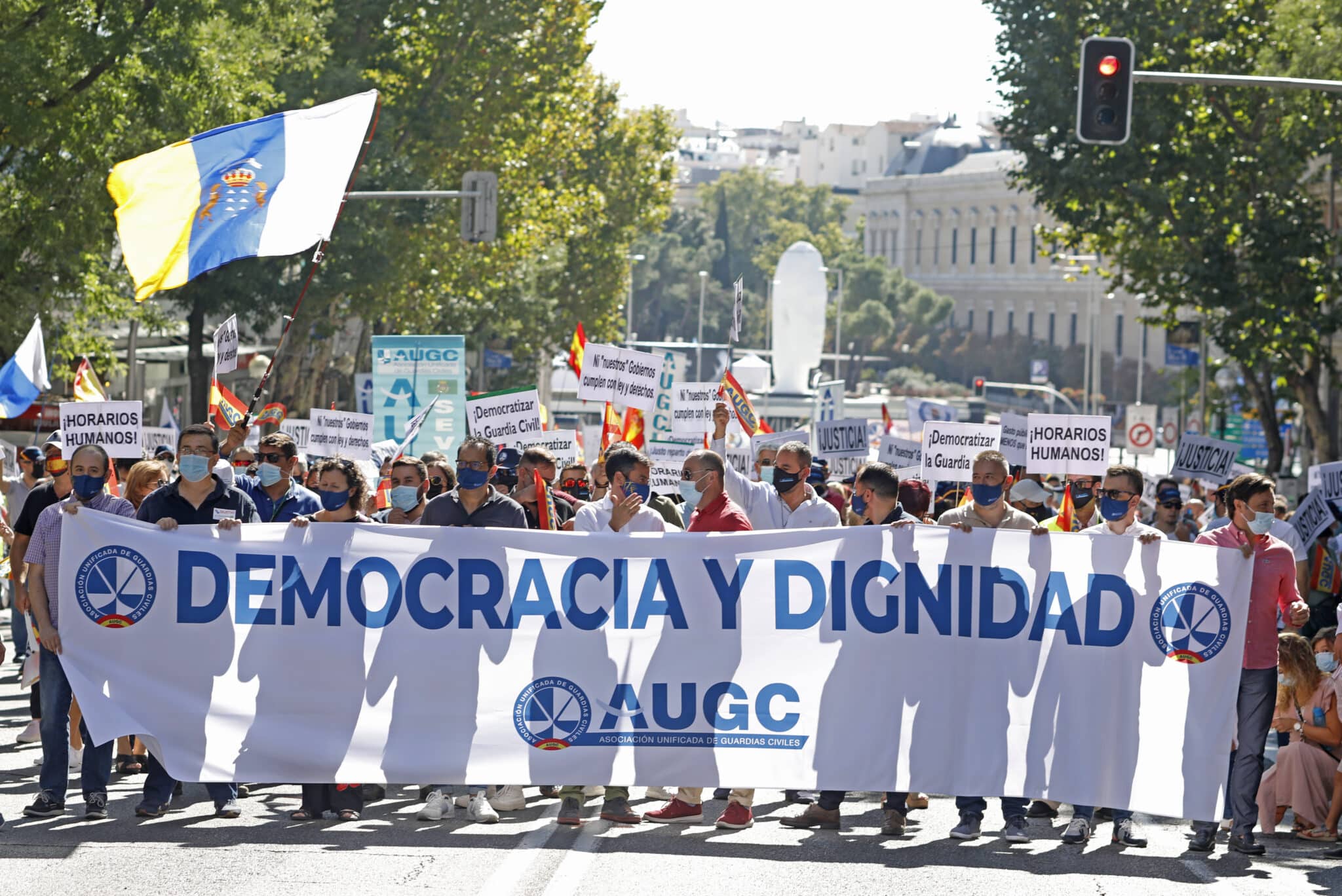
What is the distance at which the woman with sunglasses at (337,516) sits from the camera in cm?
924

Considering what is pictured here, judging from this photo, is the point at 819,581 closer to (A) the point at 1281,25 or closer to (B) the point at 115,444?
(B) the point at 115,444

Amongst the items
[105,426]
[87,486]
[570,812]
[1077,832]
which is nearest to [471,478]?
[570,812]

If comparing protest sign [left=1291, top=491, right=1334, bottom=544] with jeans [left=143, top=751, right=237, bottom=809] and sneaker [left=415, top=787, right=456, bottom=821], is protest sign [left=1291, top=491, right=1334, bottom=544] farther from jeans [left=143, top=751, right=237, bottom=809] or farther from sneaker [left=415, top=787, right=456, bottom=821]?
jeans [left=143, top=751, right=237, bottom=809]

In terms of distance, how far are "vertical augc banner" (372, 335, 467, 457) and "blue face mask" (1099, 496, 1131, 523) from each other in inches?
418

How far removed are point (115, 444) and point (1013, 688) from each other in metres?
6.59

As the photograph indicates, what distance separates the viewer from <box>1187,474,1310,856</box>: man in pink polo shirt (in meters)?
9.12

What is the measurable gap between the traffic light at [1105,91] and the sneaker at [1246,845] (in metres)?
8.17

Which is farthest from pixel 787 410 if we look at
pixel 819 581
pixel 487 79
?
pixel 819 581

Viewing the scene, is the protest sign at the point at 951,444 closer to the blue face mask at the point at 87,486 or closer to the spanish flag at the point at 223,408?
the spanish flag at the point at 223,408

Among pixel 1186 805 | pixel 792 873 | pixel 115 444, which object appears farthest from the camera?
pixel 115 444

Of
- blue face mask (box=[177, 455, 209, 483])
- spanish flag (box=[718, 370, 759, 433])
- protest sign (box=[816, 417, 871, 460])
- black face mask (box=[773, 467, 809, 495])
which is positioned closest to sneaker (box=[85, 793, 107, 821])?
blue face mask (box=[177, 455, 209, 483])

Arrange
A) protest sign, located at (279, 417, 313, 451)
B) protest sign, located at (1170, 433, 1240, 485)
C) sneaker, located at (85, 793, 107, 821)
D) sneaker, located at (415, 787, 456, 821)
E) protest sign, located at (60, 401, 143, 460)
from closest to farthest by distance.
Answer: sneaker, located at (85, 793, 107, 821) < sneaker, located at (415, 787, 456, 821) < protest sign, located at (60, 401, 143, 460) < protest sign, located at (1170, 433, 1240, 485) < protest sign, located at (279, 417, 313, 451)

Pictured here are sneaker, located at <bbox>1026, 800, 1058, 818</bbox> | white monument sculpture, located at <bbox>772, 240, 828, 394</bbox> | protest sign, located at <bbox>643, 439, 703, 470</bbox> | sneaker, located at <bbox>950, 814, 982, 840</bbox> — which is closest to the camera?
sneaker, located at <bbox>950, 814, 982, 840</bbox>

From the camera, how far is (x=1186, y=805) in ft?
29.9
